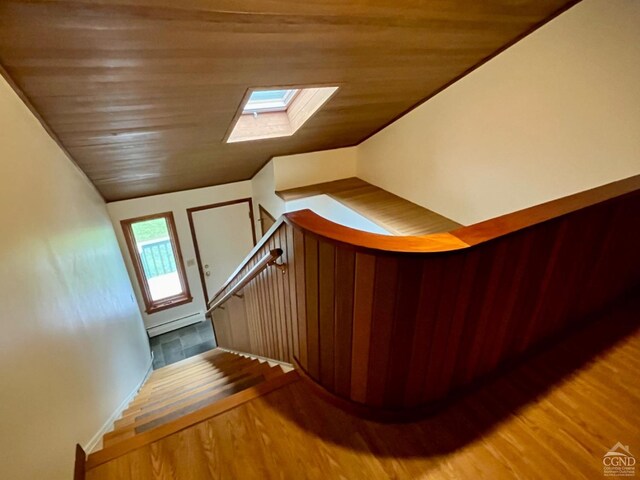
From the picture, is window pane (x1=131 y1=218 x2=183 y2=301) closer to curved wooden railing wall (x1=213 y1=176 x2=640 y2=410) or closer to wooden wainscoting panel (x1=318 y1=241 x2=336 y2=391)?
→ curved wooden railing wall (x1=213 y1=176 x2=640 y2=410)

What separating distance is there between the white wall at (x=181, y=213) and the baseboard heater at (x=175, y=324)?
3 centimetres

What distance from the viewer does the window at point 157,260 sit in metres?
4.62

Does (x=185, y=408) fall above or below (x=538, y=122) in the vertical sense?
below

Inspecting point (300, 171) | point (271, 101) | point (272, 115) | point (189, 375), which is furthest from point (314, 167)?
point (189, 375)

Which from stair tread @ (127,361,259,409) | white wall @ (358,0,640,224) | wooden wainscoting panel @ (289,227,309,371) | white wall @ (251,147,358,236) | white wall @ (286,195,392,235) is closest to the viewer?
wooden wainscoting panel @ (289,227,309,371)

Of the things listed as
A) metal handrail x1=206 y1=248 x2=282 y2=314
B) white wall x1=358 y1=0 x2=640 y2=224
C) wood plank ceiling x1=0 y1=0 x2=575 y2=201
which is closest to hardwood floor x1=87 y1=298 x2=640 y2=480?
metal handrail x1=206 y1=248 x2=282 y2=314

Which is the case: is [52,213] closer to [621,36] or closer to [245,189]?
[245,189]

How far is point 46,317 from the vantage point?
4.88 feet

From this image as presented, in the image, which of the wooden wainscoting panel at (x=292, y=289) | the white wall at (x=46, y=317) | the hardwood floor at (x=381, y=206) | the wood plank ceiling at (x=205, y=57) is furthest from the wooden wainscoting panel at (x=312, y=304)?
the hardwood floor at (x=381, y=206)

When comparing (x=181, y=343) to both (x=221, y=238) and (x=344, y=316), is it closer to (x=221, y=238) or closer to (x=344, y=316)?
(x=221, y=238)

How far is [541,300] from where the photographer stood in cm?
155

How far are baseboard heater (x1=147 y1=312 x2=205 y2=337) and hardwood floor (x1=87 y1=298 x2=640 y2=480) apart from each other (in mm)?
4094

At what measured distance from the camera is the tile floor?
4770 millimetres

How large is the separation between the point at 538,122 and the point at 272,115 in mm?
2418
